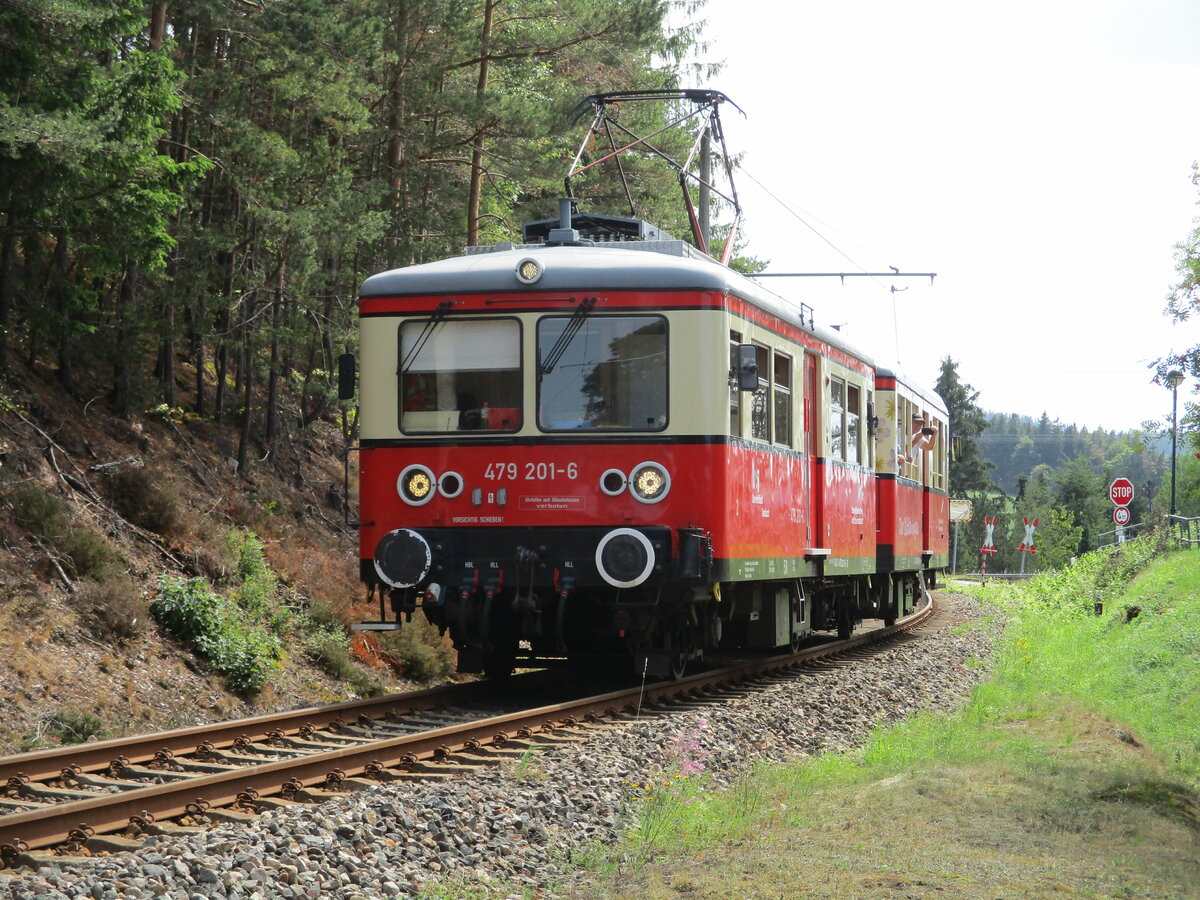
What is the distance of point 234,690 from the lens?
1181cm

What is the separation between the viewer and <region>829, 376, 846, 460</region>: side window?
1427 cm

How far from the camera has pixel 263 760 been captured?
7.80 m

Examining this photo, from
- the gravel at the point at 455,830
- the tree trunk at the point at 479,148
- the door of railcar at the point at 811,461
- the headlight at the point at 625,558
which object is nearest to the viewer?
the gravel at the point at 455,830

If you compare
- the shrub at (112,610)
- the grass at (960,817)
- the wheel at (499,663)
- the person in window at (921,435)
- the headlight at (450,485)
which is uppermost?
the person in window at (921,435)

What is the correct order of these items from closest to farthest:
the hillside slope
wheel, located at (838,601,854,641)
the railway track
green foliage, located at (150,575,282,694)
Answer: the railway track < the hillside slope < green foliage, located at (150,575,282,694) < wheel, located at (838,601,854,641)

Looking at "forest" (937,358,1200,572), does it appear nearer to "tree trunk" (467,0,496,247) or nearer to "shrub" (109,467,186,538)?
"tree trunk" (467,0,496,247)

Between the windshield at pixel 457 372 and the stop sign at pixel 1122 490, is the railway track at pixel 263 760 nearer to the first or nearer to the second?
the windshield at pixel 457 372

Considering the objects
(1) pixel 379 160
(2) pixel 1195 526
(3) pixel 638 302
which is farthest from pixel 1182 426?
(3) pixel 638 302

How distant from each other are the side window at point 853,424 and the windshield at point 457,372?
563cm

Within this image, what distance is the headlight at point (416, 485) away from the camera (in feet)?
34.7

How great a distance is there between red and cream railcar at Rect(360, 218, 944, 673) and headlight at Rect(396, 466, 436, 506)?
11 mm

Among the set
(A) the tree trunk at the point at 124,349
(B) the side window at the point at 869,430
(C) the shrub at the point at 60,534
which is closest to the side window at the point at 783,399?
(B) the side window at the point at 869,430

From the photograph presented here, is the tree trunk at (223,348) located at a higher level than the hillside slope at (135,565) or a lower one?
higher

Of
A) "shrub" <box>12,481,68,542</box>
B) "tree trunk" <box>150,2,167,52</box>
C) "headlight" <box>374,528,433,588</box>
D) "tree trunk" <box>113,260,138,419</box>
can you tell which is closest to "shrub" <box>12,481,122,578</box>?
"shrub" <box>12,481,68,542</box>
